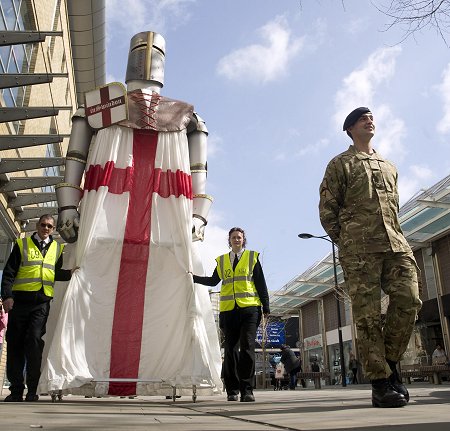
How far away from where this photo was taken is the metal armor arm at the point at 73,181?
17.5 feet

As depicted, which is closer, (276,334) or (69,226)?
(69,226)

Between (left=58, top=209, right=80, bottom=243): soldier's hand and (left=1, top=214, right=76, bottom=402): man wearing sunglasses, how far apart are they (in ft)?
0.96

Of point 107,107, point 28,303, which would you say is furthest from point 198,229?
point 28,303

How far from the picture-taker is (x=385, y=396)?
3.27 m

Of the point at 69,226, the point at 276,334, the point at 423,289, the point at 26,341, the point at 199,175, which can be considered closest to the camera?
the point at 26,341

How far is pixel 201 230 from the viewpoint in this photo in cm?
562

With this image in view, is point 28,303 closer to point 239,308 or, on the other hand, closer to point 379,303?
point 239,308

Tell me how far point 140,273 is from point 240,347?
122 centimetres

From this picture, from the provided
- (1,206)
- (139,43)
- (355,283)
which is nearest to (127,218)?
(139,43)

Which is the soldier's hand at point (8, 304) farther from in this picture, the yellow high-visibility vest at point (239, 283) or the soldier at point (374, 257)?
the soldier at point (374, 257)

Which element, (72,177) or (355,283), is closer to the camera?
(355,283)

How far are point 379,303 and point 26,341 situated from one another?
3341 millimetres

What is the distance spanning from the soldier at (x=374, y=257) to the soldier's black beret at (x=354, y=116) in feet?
0.39

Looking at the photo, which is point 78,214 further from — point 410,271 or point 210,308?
point 410,271
